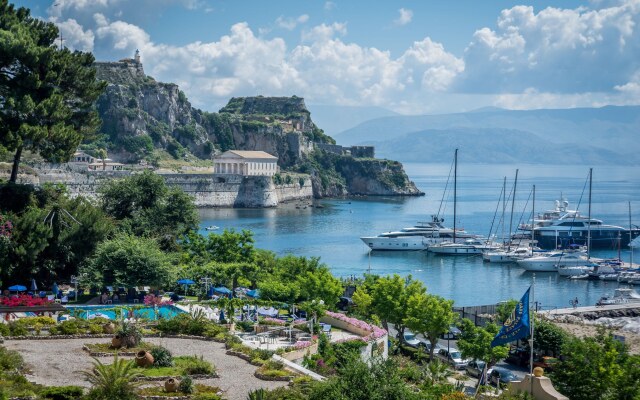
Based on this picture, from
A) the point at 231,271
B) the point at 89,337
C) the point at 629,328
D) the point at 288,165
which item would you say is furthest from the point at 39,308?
the point at 288,165

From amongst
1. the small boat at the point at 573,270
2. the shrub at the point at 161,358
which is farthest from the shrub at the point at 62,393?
the small boat at the point at 573,270

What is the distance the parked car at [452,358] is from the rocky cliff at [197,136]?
119132mm

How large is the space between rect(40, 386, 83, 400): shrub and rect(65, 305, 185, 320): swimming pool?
1062cm

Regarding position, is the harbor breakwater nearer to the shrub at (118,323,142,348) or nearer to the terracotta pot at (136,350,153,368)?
the shrub at (118,323,142,348)

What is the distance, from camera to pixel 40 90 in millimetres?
45188

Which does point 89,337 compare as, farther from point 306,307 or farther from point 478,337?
point 478,337

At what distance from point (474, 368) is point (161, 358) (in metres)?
17.7

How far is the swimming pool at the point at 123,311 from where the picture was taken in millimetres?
32531

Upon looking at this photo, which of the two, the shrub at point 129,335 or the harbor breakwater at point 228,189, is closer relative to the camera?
the shrub at point 129,335

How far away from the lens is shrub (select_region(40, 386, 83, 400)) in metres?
20.5

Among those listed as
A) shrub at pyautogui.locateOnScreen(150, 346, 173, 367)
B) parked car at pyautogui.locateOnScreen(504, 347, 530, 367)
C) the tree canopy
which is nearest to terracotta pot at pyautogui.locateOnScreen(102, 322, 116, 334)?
shrub at pyautogui.locateOnScreen(150, 346, 173, 367)

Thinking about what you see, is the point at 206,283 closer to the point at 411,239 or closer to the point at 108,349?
the point at 108,349

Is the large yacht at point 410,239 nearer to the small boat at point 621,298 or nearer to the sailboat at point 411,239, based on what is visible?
the sailboat at point 411,239

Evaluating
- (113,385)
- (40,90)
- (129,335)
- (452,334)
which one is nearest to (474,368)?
(452,334)
